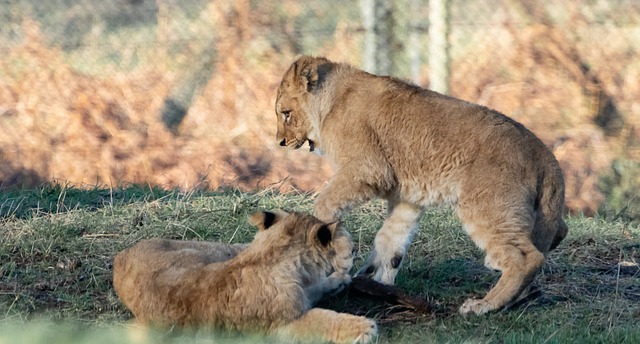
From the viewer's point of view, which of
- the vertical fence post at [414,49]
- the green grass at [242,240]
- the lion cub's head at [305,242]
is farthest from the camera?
the vertical fence post at [414,49]

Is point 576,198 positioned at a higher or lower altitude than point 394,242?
lower

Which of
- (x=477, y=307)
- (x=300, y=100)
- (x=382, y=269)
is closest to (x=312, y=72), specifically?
(x=300, y=100)

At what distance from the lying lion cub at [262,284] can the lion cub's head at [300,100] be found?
1.49 m

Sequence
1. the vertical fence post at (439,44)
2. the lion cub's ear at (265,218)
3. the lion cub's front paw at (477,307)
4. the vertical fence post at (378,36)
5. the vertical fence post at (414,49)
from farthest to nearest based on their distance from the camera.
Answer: the vertical fence post at (414,49), the vertical fence post at (378,36), the vertical fence post at (439,44), the lion cub's front paw at (477,307), the lion cub's ear at (265,218)

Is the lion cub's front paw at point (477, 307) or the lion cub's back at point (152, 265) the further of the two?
the lion cub's front paw at point (477, 307)

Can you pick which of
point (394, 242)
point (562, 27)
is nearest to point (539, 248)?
point (394, 242)

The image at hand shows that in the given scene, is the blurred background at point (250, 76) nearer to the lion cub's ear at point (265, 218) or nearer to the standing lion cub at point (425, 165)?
the standing lion cub at point (425, 165)

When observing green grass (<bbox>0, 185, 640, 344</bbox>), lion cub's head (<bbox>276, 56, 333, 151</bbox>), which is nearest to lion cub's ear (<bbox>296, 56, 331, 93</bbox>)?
lion cub's head (<bbox>276, 56, 333, 151</bbox>)

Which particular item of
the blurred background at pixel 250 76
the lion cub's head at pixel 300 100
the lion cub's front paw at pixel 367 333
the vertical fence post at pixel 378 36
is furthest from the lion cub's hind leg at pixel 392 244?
the vertical fence post at pixel 378 36

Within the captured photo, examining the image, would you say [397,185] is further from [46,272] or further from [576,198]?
[576,198]

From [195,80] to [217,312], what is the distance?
849cm

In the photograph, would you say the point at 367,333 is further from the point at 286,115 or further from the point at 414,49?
the point at 414,49

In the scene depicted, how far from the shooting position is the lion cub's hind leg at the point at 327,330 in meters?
5.04

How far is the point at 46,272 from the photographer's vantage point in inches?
254
